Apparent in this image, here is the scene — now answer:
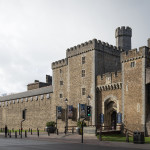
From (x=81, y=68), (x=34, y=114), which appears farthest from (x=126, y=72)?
(x=34, y=114)

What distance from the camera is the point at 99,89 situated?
37.8 m

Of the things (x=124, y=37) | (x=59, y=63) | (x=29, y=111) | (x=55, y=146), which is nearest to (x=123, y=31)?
(x=124, y=37)

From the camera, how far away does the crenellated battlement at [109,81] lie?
3512 cm

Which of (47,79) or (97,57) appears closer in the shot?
(97,57)

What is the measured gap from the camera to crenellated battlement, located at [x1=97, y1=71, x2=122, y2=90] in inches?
1383

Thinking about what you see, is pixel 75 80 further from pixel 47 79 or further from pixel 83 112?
pixel 47 79

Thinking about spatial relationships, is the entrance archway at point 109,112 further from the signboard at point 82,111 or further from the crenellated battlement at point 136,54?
the crenellated battlement at point 136,54

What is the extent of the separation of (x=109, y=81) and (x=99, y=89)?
2308 mm

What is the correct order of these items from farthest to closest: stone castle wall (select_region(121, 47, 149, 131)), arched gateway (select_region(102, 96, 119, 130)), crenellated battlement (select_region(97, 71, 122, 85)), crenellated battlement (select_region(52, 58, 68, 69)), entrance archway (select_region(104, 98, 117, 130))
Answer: crenellated battlement (select_region(52, 58, 68, 69)) < entrance archway (select_region(104, 98, 117, 130)) < arched gateway (select_region(102, 96, 119, 130)) < crenellated battlement (select_region(97, 71, 122, 85)) < stone castle wall (select_region(121, 47, 149, 131))

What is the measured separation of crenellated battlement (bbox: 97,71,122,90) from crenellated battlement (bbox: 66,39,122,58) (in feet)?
15.9

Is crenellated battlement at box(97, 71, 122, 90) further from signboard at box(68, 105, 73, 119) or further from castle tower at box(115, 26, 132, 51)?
castle tower at box(115, 26, 132, 51)

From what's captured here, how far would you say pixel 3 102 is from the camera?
218 feet

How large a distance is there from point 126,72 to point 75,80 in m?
10.6

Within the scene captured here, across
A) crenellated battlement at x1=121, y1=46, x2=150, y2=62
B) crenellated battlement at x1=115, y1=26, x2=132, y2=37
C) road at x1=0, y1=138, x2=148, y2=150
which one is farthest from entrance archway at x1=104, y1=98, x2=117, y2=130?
crenellated battlement at x1=115, y1=26, x2=132, y2=37
